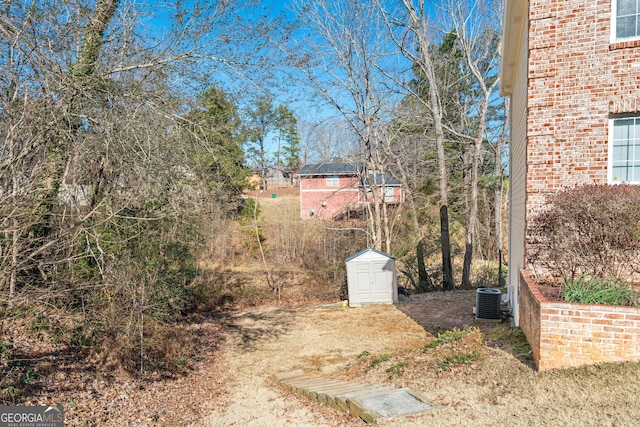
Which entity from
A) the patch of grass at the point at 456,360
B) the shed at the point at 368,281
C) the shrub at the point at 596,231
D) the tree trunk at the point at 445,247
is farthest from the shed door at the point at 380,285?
the patch of grass at the point at 456,360

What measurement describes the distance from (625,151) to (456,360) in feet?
11.8

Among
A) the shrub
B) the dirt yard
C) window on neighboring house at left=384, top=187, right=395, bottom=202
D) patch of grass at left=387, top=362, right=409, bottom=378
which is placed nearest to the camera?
the dirt yard

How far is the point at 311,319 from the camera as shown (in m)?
11.5

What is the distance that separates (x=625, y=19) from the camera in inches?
228

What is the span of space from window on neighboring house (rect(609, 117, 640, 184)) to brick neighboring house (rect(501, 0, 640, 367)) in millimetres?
11

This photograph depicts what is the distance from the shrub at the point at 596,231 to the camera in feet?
16.4

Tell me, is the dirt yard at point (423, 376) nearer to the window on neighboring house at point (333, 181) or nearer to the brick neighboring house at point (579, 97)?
the brick neighboring house at point (579, 97)

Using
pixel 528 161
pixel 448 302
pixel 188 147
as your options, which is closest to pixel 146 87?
pixel 188 147

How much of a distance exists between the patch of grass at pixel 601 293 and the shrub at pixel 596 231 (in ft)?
1.63

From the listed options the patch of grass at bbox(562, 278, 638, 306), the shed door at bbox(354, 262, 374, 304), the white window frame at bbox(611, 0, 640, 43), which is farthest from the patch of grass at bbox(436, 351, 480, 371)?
the shed door at bbox(354, 262, 374, 304)

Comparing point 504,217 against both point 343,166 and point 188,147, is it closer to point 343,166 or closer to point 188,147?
point 343,166

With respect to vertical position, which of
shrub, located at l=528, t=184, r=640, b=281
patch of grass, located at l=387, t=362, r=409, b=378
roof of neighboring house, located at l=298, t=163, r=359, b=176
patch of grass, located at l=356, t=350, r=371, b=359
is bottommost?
patch of grass, located at l=356, t=350, r=371, b=359

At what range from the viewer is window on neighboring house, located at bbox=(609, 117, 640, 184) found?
18.7 ft

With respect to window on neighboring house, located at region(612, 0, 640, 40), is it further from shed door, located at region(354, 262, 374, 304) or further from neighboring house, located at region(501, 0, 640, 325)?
shed door, located at region(354, 262, 374, 304)
